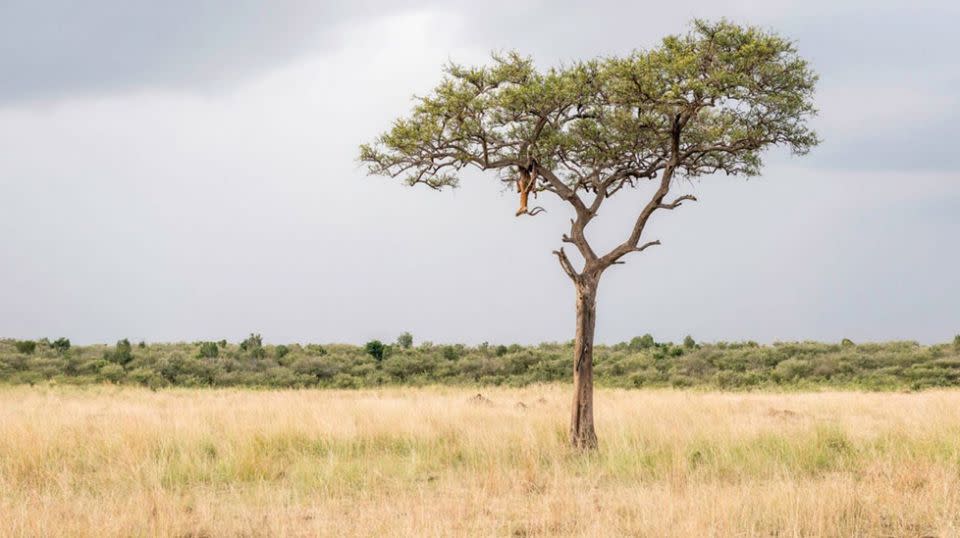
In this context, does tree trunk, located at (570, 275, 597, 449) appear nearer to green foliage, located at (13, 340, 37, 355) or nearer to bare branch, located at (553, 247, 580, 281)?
bare branch, located at (553, 247, 580, 281)

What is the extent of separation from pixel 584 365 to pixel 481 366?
26.6 metres

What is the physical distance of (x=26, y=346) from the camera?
45.3 m

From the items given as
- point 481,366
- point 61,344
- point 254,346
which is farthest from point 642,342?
point 61,344

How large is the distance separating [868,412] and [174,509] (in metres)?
17.1

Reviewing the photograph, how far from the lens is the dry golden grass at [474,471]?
946cm

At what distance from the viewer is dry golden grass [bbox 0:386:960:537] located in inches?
372

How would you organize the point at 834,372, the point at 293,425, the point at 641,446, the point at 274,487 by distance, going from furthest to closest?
the point at 834,372
the point at 293,425
the point at 641,446
the point at 274,487

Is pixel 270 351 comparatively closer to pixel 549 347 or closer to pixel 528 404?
pixel 549 347

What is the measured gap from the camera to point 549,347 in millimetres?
53438

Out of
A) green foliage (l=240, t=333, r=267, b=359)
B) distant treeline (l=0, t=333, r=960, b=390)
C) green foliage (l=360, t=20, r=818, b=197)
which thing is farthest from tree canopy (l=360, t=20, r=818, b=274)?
green foliage (l=240, t=333, r=267, b=359)

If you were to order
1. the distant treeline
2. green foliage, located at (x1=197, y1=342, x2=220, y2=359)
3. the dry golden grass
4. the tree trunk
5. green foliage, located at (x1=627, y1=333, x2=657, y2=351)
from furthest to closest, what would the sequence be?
green foliage, located at (x1=627, y1=333, x2=657, y2=351) < green foliage, located at (x1=197, y1=342, x2=220, y2=359) < the distant treeline < the tree trunk < the dry golden grass

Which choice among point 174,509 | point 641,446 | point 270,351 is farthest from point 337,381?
point 174,509

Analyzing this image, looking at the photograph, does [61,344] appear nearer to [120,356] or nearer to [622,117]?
[120,356]

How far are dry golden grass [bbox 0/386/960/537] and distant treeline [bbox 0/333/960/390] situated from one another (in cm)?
1654
